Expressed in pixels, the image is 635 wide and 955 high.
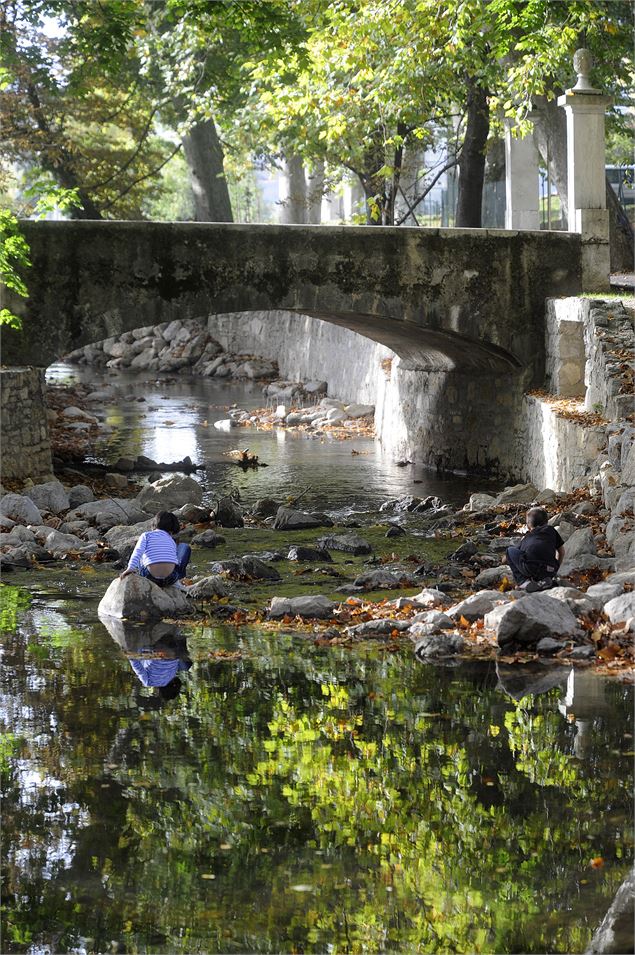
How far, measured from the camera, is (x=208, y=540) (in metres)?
14.6

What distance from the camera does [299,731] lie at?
26.1ft

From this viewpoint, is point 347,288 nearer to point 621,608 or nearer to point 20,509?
point 20,509

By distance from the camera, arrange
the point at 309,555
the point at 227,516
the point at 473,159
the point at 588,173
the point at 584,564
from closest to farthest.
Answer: the point at 584,564 → the point at 309,555 → the point at 227,516 → the point at 588,173 → the point at 473,159

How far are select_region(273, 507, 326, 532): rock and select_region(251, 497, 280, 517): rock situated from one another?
70cm

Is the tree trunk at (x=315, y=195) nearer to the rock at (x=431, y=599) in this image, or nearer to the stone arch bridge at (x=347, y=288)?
the stone arch bridge at (x=347, y=288)

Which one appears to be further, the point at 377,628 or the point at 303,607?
the point at 303,607

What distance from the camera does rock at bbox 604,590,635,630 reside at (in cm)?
967

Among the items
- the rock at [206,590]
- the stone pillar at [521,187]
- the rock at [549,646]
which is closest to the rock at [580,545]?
the rock at [549,646]

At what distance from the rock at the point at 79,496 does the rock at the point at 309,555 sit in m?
3.92

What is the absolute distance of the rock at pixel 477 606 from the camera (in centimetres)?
1039

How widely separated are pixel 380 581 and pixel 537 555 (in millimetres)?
1607

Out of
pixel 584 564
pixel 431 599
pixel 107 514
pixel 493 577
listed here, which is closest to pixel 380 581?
pixel 493 577

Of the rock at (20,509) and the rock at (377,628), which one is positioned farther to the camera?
the rock at (20,509)

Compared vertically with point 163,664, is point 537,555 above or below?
above
